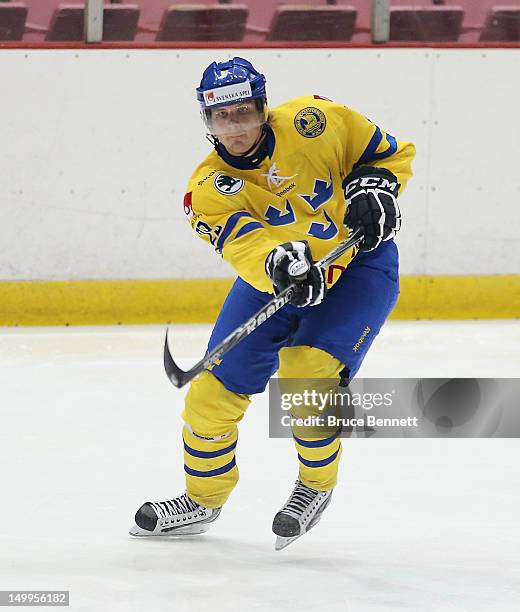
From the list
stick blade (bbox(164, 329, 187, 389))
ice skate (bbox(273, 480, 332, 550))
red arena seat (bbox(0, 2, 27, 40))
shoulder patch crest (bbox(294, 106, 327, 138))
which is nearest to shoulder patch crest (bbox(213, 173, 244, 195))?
shoulder patch crest (bbox(294, 106, 327, 138))

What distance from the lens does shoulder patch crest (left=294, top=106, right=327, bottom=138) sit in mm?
2703

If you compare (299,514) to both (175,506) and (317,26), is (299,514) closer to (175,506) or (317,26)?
(175,506)

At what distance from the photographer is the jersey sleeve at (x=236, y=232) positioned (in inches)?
101

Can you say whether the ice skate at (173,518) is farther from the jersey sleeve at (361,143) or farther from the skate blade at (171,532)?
the jersey sleeve at (361,143)

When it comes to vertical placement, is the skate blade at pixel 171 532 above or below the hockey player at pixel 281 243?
below

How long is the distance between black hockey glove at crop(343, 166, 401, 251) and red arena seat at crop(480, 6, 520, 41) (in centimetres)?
355

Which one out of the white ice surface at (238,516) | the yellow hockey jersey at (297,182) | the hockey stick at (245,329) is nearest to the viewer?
the white ice surface at (238,516)

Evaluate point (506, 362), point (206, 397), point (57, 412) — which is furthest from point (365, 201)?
point (506, 362)

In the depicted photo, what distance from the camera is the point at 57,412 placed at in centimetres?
394

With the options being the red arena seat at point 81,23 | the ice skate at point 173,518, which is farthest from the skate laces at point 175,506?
the red arena seat at point 81,23

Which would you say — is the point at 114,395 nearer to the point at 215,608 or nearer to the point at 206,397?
the point at 206,397

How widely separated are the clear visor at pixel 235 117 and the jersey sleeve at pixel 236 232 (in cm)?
14

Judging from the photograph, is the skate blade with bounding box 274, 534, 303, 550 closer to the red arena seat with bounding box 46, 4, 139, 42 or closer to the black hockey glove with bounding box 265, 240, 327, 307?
the black hockey glove with bounding box 265, 240, 327, 307
